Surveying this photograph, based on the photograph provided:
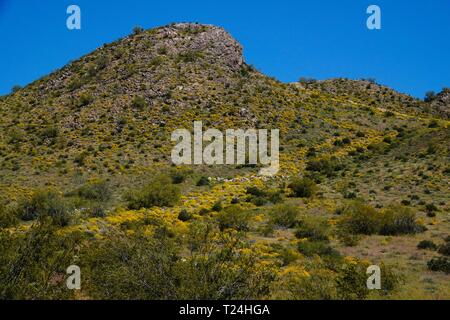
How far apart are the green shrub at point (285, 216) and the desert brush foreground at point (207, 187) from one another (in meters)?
0.11

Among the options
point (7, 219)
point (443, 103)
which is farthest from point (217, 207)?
point (443, 103)

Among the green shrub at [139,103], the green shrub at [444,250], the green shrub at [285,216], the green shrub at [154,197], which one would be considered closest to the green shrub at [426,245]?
the green shrub at [444,250]

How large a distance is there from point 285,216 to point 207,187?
13560mm

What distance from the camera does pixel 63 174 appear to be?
50469 millimetres

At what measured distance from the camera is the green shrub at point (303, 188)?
149 ft

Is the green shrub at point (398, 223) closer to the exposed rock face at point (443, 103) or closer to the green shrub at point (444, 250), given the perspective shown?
the green shrub at point (444, 250)

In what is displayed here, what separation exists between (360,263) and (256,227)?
11949 mm

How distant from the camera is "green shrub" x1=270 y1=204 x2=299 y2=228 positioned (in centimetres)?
3679

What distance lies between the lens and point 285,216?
3728 centimetres

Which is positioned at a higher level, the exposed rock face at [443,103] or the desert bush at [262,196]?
the exposed rock face at [443,103]

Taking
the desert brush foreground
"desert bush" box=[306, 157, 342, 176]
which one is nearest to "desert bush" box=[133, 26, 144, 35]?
the desert brush foreground

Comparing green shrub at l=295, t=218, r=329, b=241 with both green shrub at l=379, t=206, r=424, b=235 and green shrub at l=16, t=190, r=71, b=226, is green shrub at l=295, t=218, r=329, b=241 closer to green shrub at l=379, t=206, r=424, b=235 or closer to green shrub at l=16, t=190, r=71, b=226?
green shrub at l=379, t=206, r=424, b=235
